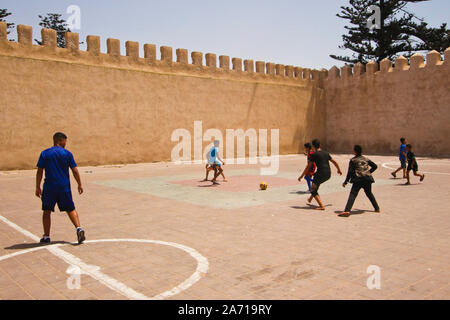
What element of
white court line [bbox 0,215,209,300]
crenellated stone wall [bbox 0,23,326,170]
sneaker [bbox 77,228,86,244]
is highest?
crenellated stone wall [bbox 0,23,326,170]

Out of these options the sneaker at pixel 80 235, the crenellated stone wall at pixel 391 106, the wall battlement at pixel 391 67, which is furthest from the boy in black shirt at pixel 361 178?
the wall battlement at pixel 391 67

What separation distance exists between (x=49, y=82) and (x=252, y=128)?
1358cm

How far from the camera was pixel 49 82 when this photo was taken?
19156 mm

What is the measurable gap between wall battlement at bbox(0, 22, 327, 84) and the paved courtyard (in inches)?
424

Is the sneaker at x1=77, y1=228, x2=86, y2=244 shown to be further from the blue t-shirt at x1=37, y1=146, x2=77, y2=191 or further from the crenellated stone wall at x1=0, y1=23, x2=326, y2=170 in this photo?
the crenellated stone wall at x1=0, y1=23, x2=326, y2=170

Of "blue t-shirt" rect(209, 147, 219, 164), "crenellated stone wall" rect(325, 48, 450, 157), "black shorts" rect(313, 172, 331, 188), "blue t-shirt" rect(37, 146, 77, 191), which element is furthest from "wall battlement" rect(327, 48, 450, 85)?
"blue t-shirt" rect(37, 146, 77, 191)

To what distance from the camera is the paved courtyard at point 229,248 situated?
4.39 metres

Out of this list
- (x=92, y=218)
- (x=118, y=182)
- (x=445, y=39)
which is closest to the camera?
(x=92, y=218)

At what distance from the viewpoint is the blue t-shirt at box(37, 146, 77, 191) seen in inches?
249

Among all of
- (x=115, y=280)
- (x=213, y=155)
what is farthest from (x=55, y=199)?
(x=213, y=155)

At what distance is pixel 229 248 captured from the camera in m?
6.00
